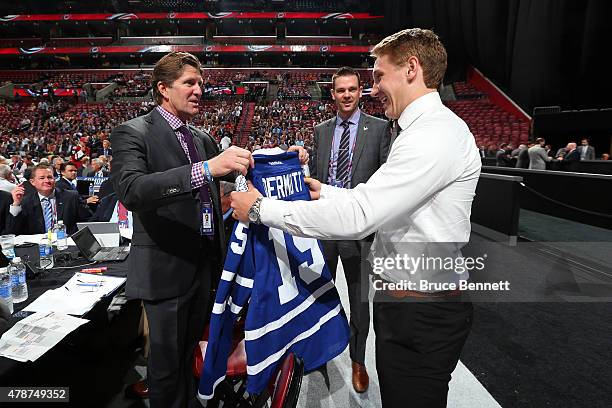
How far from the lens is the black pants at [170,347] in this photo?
1.59m

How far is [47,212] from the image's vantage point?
3570 millimetres

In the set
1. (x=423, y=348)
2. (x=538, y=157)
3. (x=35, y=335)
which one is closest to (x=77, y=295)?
(x=35, y=335)

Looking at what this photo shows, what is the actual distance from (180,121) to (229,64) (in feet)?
106

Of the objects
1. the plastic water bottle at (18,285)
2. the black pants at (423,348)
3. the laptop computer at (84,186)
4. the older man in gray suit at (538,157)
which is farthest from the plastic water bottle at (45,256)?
the older man in gray suit at (538,157)

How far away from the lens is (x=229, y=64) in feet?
103

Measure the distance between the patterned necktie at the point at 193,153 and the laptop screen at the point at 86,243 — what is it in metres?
1.46

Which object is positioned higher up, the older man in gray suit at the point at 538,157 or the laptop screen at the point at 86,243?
the laptop screen at the point at 86,243

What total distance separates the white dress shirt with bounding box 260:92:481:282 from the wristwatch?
27mm

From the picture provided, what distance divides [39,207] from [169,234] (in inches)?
110

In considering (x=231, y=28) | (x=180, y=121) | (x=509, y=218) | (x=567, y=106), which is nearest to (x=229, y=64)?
(x=231, y=28)

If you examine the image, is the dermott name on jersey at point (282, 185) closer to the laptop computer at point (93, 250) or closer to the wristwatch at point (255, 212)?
the wristwatch at point (255, 212)

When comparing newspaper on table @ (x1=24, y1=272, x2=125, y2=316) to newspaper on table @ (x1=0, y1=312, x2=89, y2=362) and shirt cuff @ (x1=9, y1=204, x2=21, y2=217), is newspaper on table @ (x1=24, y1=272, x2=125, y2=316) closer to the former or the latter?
newspaper on table @ (x1=0, y1=312, x2=89, y2=362)

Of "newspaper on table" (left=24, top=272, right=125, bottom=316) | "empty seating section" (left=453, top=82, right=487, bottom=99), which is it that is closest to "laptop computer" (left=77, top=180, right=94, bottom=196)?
"newspaper on table" (left=24, top=272, right=125, bottom=316)

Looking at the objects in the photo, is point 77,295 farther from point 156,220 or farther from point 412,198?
point 412,198
